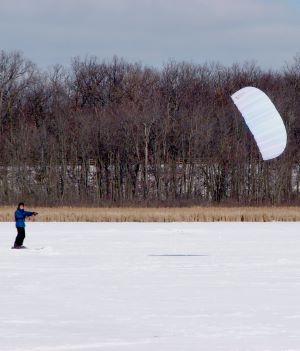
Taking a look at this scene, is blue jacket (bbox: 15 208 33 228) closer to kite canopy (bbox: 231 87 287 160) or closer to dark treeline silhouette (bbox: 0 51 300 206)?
kite canopy (bbox: 231 87 287 160)

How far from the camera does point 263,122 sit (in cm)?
988

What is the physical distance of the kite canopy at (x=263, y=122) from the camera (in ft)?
31.6

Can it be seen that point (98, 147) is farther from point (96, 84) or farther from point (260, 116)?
point (260, 116)
